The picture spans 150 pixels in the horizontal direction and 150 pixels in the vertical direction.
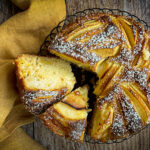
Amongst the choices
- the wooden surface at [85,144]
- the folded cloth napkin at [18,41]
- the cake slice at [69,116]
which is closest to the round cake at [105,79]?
the cake slice at [69,116]

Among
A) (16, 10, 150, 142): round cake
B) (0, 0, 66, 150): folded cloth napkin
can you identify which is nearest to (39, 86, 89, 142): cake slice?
(16, 10, 150, 142): round cake

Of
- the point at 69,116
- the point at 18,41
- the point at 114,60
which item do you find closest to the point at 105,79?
the point at 114,60

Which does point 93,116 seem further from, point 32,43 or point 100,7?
point 100,7

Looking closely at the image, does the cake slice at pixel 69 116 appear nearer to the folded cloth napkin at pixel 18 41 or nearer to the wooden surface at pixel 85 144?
the folded cloth napkin at pixel 18 41

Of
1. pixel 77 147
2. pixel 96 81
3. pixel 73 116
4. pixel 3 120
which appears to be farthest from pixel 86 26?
pixel 77 147

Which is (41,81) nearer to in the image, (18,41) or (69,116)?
(69,116)

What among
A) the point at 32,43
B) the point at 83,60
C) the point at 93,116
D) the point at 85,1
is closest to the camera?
the point at 83,60
